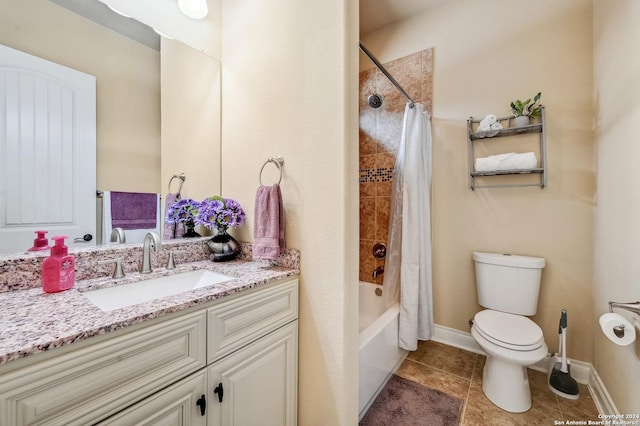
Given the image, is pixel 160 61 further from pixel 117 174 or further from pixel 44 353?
pixel 44 353

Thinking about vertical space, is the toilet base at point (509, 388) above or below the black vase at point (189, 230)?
below

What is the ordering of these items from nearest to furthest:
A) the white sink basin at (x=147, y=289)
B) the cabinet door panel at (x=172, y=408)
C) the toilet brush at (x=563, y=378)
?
the cabinet door panel at (x=172, y=408), the white sink basin at (x=147, y=289), the toilet brush at (x=563, y=378)

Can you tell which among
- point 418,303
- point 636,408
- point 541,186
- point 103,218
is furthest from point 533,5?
point 103,218

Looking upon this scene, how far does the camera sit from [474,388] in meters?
1.63

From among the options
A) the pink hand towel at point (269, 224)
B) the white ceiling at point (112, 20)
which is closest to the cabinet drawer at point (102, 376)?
the pink hand towel at point (269, 224)

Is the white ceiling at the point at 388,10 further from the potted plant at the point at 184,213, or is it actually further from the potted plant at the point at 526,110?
the potted plant at the point at 184,213

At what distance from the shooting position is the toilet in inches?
56.6

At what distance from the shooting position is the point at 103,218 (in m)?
1.15

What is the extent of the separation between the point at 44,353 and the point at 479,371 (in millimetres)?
2273

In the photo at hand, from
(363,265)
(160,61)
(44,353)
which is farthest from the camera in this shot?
(363,265)

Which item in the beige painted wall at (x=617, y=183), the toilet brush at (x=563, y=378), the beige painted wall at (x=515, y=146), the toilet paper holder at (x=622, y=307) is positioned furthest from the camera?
the beige painted wall at (x=515, y=146)

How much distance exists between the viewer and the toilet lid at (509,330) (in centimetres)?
143

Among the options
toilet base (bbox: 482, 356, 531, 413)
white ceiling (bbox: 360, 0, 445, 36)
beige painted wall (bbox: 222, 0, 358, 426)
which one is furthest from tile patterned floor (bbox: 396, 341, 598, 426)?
white ceiling (bbox: 360, 0, 445, 36)

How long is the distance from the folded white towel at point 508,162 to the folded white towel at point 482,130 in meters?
0.18
